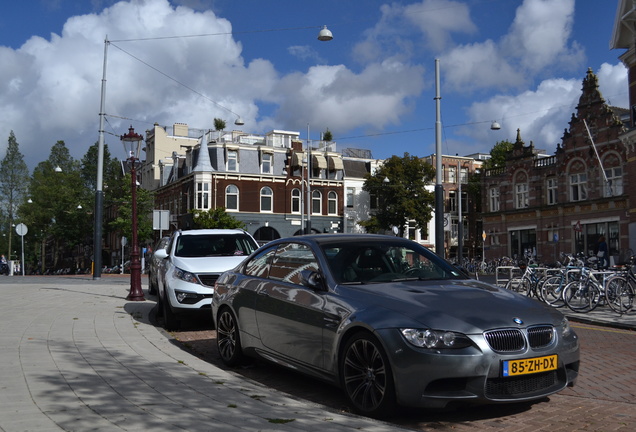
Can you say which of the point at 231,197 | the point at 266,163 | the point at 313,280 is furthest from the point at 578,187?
the point at 313,280

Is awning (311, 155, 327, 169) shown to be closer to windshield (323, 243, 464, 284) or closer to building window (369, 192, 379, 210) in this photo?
building window (369, 192, 379, 210)

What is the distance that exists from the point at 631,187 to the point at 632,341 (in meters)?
24.8

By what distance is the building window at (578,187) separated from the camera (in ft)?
160

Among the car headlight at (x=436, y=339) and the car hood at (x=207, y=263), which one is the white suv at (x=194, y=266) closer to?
the car hood at (x=207, y=263)

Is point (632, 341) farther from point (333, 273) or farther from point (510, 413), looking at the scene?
point (333, 273)

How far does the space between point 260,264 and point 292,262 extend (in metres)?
0.74

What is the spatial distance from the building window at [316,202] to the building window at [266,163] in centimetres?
499

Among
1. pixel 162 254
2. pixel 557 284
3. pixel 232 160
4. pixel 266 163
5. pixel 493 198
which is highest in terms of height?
pixel 232 160

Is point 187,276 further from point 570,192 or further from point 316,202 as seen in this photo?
point 316,202

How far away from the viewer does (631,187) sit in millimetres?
31812

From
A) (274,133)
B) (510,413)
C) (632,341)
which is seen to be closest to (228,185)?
(274,133)

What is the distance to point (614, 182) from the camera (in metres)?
45.8

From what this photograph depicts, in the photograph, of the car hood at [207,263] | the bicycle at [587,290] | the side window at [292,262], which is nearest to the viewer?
the side window at [292,262]

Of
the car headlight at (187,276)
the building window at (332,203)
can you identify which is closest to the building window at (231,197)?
the building window at (332,203)
